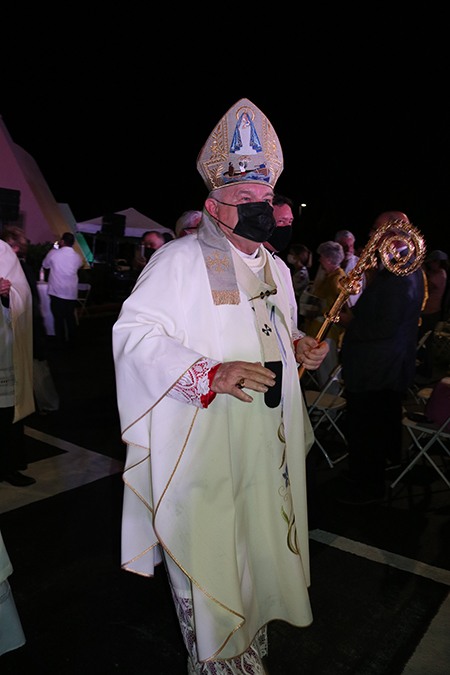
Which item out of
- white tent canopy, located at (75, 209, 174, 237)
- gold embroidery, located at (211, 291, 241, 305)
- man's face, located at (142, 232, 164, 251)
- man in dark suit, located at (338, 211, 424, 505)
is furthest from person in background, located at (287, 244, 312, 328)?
white tent canopy, located at (75, 209, 174, 237)

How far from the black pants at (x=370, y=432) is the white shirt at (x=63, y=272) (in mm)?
6472

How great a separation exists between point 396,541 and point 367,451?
0.68 m

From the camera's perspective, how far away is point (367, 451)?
378cm

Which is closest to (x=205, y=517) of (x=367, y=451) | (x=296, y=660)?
(x=296, y=660)

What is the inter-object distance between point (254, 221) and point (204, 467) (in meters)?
0.96

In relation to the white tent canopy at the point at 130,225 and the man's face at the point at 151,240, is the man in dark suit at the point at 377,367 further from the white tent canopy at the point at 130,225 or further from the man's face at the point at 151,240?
the white tent canopy at the point at 130,225

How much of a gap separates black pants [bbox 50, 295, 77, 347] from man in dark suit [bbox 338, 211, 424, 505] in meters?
6.69

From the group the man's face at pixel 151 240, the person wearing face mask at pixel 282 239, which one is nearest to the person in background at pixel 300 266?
the man's face at pixel 151 240

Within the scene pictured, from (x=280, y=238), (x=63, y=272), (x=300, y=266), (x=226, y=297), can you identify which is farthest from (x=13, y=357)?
(x=63, y=272)

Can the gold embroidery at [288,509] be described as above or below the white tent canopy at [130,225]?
below

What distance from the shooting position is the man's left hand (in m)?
2.23

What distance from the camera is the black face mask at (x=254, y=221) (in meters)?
1.99

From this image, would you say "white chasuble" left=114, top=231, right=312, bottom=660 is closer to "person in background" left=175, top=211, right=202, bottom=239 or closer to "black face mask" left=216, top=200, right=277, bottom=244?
"black face mask" left=216, top=200, right=277, bottom=244

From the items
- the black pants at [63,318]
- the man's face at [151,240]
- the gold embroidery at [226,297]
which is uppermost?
the man's face at [151,240]
